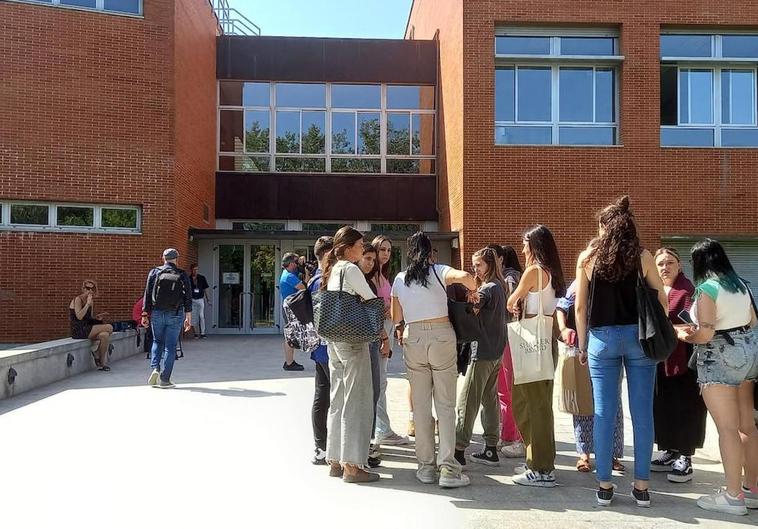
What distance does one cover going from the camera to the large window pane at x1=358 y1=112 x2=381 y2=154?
17156 mm

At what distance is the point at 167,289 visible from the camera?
8.07 metres

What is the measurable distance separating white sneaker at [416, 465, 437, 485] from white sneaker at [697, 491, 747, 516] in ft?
5.87

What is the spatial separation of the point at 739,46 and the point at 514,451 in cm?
1335

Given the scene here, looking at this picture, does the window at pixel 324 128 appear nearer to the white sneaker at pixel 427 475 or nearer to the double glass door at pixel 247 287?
the double glass door at pixel 247 287

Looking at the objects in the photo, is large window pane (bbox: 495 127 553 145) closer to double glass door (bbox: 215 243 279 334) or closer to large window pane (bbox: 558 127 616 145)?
large window pane (bbox: 558 127 616 145)

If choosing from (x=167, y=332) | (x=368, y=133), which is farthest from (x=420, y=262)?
(x=368, y=133)

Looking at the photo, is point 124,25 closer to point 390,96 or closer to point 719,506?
point 390,96

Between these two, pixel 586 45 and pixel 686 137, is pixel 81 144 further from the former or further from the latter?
pixel 686 137

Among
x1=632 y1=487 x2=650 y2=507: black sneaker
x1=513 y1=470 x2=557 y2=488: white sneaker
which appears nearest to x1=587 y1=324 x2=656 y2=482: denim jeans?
x1=632 y1=487 x2=650 y2=507: black sneaker

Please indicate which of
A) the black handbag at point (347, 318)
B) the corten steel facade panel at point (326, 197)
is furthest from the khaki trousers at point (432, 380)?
the corten steel facade panel at point (326, 197)

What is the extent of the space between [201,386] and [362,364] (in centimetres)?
450

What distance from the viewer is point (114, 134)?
43.8 feet

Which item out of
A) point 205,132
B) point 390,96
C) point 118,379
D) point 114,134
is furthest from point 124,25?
point 118,379

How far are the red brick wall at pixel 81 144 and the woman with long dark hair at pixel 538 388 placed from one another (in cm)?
1059
